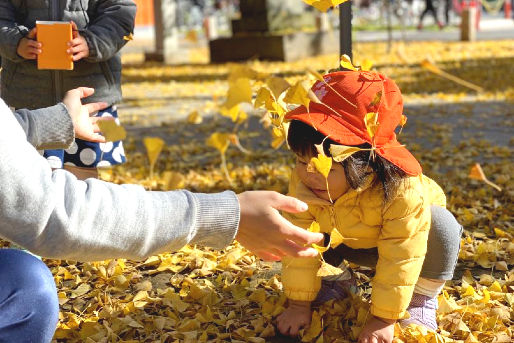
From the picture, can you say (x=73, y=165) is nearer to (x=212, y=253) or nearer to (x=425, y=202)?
(x=212, y=253)

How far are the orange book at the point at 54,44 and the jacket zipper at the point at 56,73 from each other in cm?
16

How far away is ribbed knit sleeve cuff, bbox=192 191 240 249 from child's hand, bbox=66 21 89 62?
5.56ft

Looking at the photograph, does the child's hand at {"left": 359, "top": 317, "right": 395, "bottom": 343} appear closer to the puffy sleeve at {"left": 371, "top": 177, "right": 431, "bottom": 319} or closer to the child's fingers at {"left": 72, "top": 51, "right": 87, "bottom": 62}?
the puffy sleeve at {"left": 371, "top": 177, "right": 431, "bottom": 319}

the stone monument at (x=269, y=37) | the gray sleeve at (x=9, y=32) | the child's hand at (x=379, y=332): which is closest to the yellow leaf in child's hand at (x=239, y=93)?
the child's hand at (x=379, y=332)

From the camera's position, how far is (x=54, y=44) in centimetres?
294

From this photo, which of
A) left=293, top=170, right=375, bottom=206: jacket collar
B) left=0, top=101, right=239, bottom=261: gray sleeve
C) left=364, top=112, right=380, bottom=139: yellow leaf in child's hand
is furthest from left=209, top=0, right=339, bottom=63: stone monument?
left=0, top=101, right=239, bottom=261: gray sleeve

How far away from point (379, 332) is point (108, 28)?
1.78 m

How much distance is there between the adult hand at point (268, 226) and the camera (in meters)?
1.53

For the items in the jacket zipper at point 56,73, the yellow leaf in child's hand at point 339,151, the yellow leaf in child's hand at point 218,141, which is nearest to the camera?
the yellow leaf in child's hand at point 339,151

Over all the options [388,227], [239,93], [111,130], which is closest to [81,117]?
[111,130]

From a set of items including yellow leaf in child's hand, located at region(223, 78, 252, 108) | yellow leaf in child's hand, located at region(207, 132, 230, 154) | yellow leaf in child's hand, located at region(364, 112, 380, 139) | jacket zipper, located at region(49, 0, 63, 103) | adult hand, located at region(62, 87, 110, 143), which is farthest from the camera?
jacket zipper, located at region(49, 0, 63, 103)

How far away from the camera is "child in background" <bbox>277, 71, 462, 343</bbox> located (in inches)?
80.2

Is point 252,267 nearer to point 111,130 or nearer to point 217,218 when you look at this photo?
point 111,130

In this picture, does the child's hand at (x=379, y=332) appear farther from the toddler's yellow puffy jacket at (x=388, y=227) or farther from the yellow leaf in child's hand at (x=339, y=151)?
the yellow leaf in child's hand at (x=339, y=151)
